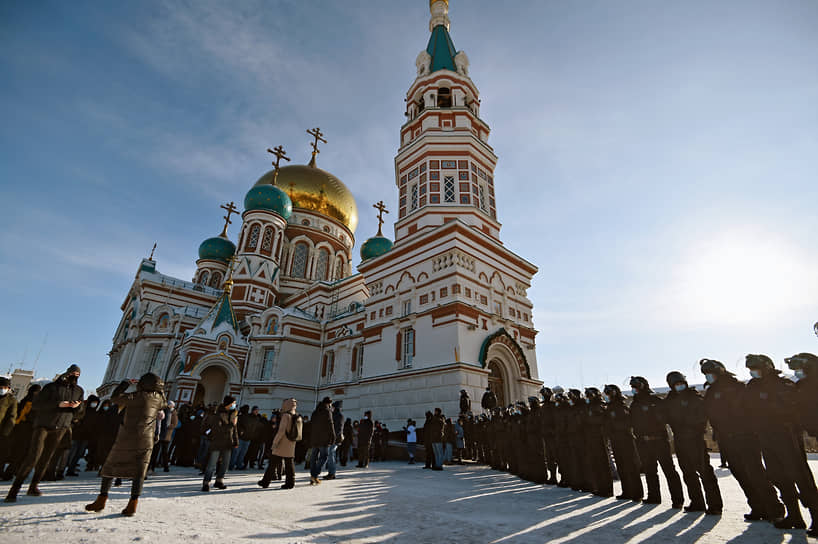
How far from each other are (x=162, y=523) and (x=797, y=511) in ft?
23.9

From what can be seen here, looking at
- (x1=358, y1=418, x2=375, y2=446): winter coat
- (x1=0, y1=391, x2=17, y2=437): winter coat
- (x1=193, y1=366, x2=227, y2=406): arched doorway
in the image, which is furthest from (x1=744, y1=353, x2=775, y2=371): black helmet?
(x1=193, y1=366, x2=227, y2=406): arched doorway

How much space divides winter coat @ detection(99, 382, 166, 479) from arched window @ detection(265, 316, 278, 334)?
73.2ft

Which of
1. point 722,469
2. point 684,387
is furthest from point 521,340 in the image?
point 684,387

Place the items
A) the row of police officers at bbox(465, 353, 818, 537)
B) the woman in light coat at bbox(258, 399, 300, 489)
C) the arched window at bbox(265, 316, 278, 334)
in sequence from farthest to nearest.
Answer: the arched window at bbox(265, 316, 278, 334) → the woman in light coat at bbox(258, 399, 300, 489) → the row of police officers at bbox(465, 353, 818, 537)

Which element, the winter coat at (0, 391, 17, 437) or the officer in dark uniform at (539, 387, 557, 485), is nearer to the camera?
the winter coat at (0, 391, 17, 437)

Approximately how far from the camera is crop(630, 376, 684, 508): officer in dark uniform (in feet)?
20.2

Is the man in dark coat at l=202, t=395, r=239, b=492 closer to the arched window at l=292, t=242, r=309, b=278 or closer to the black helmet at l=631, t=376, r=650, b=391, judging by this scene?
the black helmet at l=631, t=376, r=650, b=391

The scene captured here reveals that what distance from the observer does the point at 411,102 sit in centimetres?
2488

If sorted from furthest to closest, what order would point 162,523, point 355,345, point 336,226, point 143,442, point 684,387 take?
point 336,226, point 355,345, point 684,387, point 143,442, point 162,523

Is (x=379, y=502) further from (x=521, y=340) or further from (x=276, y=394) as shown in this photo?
(x=276, y=394)

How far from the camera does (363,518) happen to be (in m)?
5.14

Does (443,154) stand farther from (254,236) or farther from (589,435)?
(254,236)

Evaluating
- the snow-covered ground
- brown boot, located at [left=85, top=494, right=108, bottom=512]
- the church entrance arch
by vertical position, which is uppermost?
the church entrance arch

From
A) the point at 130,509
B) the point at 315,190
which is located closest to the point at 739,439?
the point at 130,509
